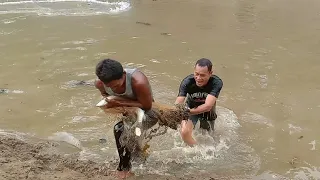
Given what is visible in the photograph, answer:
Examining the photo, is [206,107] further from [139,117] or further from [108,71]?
[108,71]

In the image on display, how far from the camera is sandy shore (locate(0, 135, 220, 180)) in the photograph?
421 centimetres

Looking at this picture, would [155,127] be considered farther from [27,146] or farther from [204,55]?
[204,55]

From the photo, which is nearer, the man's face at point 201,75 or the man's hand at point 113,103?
the man's hand at point 113,103

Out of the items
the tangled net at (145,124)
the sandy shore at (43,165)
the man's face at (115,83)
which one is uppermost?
the man's face at (115,83)

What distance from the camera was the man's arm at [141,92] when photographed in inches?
153

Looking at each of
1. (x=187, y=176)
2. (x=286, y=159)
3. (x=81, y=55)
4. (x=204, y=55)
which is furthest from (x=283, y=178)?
(x=81, y=55)

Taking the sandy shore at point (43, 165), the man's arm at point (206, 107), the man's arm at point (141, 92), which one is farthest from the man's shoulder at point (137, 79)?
the sandy shore at point (43, 165)

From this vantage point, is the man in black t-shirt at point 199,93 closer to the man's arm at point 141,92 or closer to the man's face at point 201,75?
the man's face at point 201,75

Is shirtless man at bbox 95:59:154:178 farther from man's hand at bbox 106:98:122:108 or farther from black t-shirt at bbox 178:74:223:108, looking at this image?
black t-shirt at bbox 178:74:223:108

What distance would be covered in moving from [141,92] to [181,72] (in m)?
3.78

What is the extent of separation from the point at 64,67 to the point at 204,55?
8.64 ft

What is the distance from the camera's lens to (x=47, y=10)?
1234 centimetres

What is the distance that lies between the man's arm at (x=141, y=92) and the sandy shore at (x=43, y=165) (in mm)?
854

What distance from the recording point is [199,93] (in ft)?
16.3
